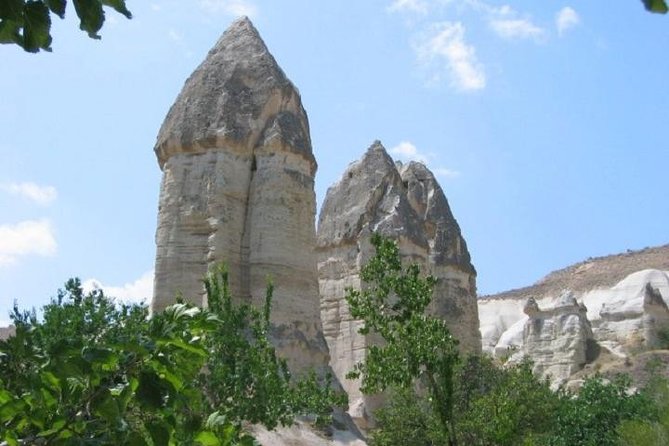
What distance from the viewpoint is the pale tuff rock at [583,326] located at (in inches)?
1623

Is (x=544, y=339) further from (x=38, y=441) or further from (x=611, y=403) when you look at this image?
(x=38, y=441)

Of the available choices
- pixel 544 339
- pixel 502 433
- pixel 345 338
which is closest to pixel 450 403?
pixel 502 433

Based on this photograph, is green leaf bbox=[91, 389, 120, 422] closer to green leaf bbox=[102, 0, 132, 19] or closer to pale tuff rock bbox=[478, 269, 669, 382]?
green leaf bbox=[102, 0, 132, 19]

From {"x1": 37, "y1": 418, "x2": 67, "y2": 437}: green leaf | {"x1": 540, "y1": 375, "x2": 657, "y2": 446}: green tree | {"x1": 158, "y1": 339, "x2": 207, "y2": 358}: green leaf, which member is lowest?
{"x1": 540, "y1": 375, "x2": 657, "y2": 446}: green tree

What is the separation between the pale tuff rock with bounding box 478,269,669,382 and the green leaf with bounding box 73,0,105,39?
30.6 meters

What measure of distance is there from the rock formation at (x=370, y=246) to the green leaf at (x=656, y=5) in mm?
21945

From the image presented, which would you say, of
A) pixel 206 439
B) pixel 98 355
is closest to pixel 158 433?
pixel 98 355

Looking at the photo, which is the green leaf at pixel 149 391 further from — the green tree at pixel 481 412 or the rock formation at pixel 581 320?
the rock formation at pixel 581 320

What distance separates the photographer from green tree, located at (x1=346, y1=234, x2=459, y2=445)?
11.5 m

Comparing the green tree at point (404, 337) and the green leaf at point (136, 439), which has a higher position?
the green tree at point (404, 337)

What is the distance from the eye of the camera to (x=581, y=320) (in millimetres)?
→ 41688

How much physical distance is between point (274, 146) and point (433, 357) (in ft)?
31.7

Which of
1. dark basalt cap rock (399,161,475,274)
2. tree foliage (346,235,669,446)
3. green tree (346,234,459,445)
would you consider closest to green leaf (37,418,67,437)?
green tree (346,234,459,445)

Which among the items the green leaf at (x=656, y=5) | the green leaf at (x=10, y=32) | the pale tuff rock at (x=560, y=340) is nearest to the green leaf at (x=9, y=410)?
the green leaf at (x=10, y=32)
